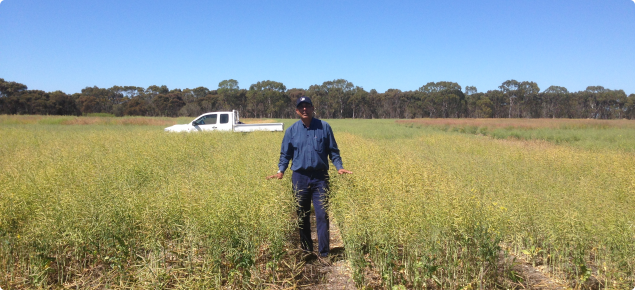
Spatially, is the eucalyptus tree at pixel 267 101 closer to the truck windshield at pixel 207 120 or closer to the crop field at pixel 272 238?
the truck windshield at pixel 207 120

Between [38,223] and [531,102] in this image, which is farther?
[531,102]

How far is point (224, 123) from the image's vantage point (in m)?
18.3

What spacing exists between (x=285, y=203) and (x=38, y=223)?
3.07 meters

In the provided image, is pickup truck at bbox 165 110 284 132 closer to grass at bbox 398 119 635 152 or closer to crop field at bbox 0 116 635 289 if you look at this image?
crop field at bbox 0 116 635 289

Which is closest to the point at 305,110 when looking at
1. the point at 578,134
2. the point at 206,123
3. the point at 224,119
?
the point at 224,119

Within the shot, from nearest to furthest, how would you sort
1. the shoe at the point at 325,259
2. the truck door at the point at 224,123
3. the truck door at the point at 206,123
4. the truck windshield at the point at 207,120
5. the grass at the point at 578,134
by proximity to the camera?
the shoe at the point at 325,259 < the grass at the point at 578,134 < the truck door at the point at 206,123 < the truck door at the point at 224,123 < the truck windshield at the point at 207,120

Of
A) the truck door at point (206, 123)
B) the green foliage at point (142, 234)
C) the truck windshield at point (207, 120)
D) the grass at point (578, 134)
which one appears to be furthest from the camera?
the truck windshield at point (207, 120)

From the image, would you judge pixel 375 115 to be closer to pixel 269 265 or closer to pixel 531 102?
pixel 531 102

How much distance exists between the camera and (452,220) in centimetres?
425

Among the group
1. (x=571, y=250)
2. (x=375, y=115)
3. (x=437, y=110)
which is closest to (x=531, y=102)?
(x=437, y=110)

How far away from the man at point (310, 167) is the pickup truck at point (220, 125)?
13.3 metres

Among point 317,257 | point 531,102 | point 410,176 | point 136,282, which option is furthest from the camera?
point 531,102

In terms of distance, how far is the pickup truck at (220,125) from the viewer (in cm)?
1812

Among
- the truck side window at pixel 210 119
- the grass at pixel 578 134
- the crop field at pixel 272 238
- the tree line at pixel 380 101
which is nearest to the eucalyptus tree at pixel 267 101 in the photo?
the tree line at pixel 380 101
